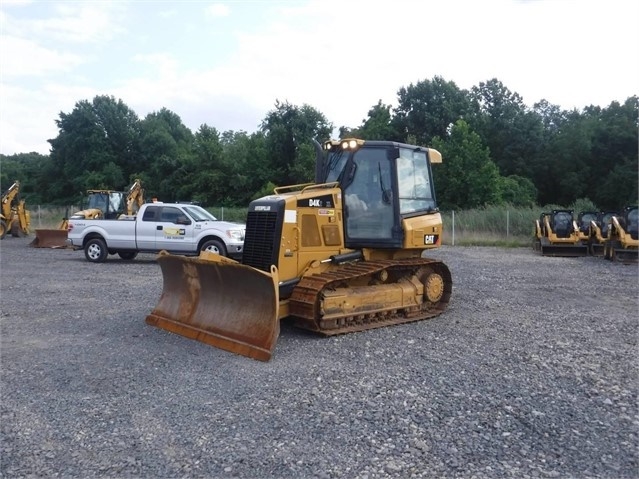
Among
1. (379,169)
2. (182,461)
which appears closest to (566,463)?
(182,461)

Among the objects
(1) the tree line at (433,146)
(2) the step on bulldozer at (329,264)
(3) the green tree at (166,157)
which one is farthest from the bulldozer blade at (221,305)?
(3) the green tree at (166,157)

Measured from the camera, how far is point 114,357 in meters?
7.08

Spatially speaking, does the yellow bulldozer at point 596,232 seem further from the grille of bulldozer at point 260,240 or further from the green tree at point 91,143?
the green tree at point 91,143

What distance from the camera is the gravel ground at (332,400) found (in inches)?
170

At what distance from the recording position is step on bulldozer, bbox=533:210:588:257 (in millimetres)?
21953

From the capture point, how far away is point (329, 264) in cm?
881

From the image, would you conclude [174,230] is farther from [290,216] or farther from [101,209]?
[101,209]

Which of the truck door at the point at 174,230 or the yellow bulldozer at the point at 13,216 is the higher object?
the yellow bulldozer at the point at 13,216

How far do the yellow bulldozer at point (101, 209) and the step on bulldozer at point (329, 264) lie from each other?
1817 cm

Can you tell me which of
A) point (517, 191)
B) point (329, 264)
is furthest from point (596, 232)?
point (517, 191)

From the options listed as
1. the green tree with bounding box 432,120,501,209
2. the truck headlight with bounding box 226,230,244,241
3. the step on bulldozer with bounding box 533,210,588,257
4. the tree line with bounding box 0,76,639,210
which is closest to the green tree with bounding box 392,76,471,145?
the tree line with bounding box 0,76,639,210

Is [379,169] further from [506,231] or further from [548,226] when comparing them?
[506,231]

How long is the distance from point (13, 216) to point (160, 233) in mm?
17777

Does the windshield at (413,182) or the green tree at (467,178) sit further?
the green tree at (467,178)
